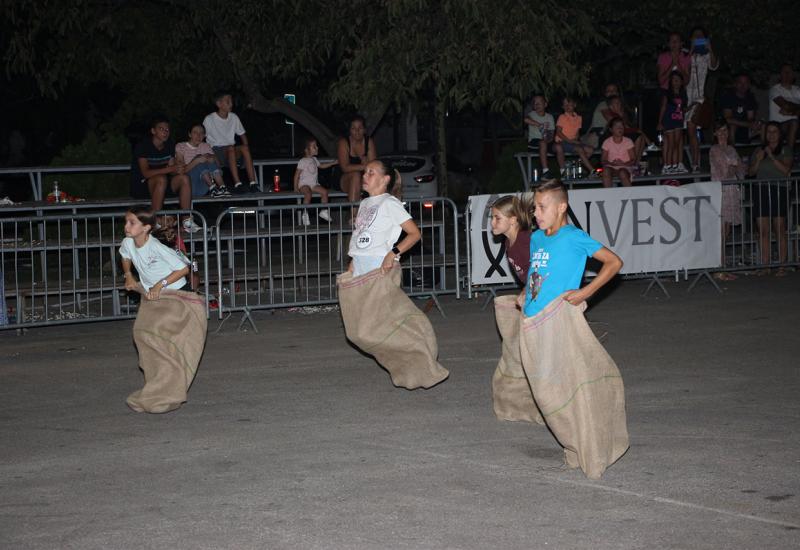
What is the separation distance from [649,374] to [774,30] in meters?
14.9

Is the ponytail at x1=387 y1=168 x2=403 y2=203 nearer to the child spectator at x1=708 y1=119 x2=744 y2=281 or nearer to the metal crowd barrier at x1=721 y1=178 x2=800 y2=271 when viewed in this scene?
the metal crowd barrier at x1=721 y1=178 x2=800 y2=271

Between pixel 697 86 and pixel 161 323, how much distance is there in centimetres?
1189

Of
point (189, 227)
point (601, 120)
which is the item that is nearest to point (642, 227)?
point (601, 120)

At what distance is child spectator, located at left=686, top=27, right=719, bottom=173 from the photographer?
18.3 m

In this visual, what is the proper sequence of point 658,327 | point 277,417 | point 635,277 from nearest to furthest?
1. point 277,417
2. point 658,327
3. point 635,277

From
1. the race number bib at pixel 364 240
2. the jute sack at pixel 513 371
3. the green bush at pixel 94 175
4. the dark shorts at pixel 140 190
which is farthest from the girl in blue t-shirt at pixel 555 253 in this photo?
the green bush at pixel 94 175

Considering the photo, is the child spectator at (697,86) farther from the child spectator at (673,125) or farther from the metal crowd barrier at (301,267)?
the metal crowd barrier at (301,267)

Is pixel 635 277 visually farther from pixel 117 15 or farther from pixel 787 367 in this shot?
pixel 117 15

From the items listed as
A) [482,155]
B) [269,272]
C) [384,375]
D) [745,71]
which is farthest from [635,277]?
[482,155]

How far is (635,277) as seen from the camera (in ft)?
48.8

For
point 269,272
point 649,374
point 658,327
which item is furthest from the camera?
point 269,272

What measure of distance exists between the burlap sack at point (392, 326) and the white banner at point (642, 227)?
14.8 ft

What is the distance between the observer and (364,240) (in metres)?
9.59

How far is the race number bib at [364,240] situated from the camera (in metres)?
9.57
